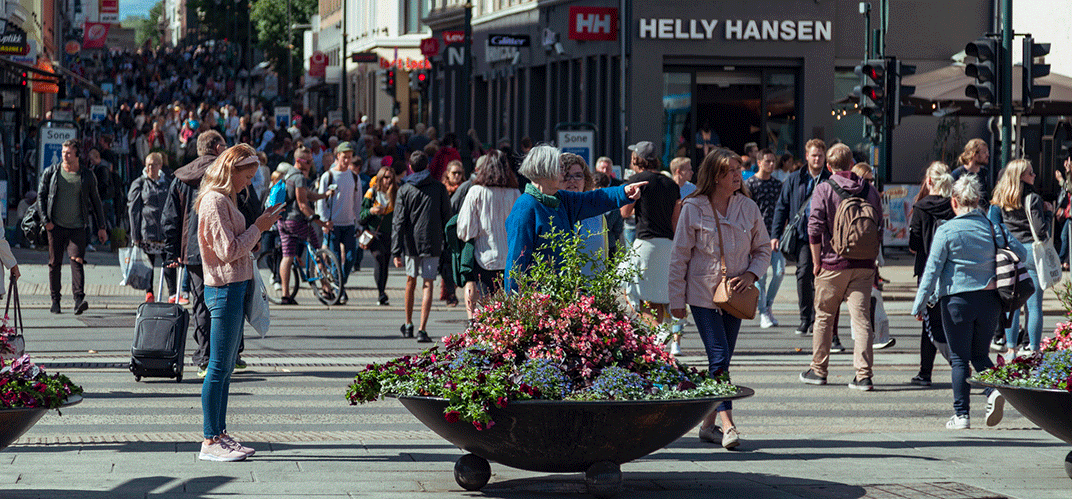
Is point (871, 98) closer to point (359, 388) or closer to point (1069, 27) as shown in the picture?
point (1069, 27)

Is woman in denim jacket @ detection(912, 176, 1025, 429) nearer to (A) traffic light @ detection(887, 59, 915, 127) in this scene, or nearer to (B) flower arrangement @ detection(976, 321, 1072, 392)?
(B) flower arrangement @ detection(976, 321, 1072, 392)

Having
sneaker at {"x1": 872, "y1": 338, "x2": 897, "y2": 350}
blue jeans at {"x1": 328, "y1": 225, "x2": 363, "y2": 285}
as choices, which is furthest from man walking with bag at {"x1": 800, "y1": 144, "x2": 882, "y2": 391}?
blue jeans at {"x1": 328, "y1": 225, "x2": 363, "y2": 285}

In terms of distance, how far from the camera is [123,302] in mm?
17453

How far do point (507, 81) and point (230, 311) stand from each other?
3591cm

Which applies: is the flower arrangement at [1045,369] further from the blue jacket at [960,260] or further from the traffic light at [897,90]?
the traffic light at [897,90]

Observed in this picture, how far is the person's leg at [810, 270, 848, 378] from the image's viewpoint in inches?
433

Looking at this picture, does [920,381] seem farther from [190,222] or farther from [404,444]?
[190,222]

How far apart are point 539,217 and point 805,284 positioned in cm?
670

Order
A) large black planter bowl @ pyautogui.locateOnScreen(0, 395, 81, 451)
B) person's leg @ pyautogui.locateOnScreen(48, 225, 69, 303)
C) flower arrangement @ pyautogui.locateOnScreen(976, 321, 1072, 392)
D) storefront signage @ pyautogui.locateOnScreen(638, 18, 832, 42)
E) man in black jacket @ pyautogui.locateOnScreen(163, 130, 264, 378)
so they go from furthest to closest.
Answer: storefront signage @ pyautogui.locateOnScreen(638, 18, 832, 42) → person's leg @ pyautogui.locateOnScreen(48, 225, 69, 303) → man in black jacket @ pyautogui.locateOnScreen(163, 130, 264, 378) → flower arrangement @ pyautogui.locateOnScreen(976, 321, 1072, 392) → large black planter bowl @ pyautogui.locateOnScreen(0, 395, 81, 451)

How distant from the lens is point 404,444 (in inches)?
328

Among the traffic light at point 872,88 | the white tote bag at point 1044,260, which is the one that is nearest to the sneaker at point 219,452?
the white tote bag at point 1044,260

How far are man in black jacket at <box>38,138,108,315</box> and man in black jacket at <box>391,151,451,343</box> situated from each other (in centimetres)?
333

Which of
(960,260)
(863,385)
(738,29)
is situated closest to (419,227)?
(863,385)

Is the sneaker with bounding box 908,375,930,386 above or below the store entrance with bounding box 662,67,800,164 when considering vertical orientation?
below
